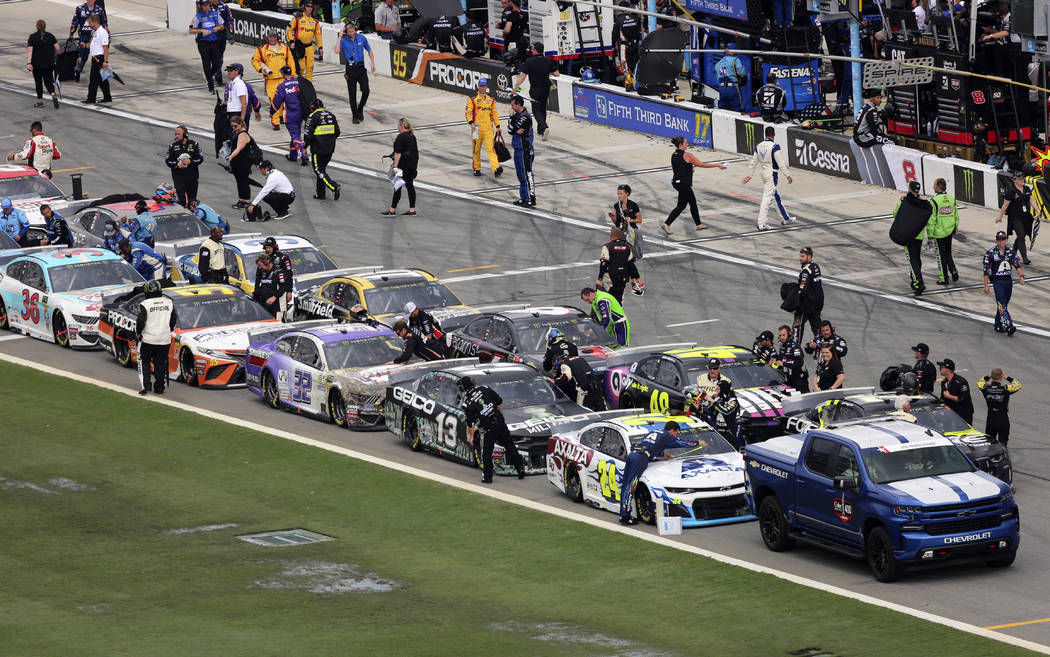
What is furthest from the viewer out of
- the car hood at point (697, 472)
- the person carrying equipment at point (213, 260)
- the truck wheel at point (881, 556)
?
the person carrying equipment at point (213, 260)

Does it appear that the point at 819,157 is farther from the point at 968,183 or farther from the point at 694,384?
the point at 694,384

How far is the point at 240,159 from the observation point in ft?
115

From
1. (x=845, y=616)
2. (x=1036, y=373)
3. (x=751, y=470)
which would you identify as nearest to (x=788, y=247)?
(x=1036, y=373)

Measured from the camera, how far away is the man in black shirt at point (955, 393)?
882 inches

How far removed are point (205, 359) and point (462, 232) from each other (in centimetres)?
915

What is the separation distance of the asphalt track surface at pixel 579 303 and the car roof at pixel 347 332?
1.24 m

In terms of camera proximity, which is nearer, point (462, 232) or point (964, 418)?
point (964, 418)

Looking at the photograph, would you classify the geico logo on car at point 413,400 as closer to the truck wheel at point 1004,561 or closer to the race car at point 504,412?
the race car at point 504,412

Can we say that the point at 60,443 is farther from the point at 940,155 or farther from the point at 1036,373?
the point at 940,155

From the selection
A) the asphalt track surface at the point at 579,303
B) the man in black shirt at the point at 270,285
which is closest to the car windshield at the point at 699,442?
the asphalt track surface at the point at 579,303

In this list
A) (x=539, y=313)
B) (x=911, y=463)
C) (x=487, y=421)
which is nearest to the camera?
(x=911, y=463)

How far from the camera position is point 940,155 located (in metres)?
36.3

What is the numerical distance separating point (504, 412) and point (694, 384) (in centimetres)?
259

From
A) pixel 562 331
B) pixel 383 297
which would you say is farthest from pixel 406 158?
pixel 562 331
